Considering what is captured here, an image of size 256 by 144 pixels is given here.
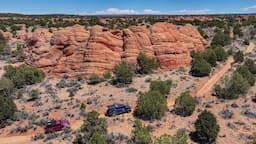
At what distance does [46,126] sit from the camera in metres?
35.4

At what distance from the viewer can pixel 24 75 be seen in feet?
166

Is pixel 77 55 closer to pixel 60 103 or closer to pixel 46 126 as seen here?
pixel 60 103

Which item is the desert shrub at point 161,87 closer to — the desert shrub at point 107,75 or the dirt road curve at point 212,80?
the dirt road curve at point 212,80

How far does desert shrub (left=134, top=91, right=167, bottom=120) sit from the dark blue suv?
Answer: 3.35 ft

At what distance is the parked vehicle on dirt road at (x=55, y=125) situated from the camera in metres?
34.9

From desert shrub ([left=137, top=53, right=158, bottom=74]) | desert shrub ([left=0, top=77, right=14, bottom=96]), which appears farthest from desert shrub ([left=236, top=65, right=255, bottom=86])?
desert shrub ([left=0, top=77, right=14, bottom=96])

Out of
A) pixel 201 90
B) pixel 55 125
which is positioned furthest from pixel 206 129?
pixel 55 125

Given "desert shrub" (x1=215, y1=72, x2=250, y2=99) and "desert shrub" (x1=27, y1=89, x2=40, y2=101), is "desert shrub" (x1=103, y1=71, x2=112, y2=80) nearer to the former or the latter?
"desert shrub" (x1=27, y1=89, x2=40, y2=101)

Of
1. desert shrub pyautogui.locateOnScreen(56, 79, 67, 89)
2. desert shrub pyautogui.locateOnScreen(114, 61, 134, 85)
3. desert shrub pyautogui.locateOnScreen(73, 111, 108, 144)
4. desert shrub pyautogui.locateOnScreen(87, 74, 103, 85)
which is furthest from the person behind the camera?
desert shrub pyautogui.locateOnScreen(87, 74, 103, 85)

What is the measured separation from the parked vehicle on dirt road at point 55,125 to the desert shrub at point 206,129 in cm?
1307

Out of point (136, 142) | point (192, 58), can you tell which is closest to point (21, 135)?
point (136, 142)

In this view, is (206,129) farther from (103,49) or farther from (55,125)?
(103,49)

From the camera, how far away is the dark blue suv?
124 ft

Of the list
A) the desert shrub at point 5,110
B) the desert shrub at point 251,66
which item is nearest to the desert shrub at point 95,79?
the desert shrub at point 5,110
